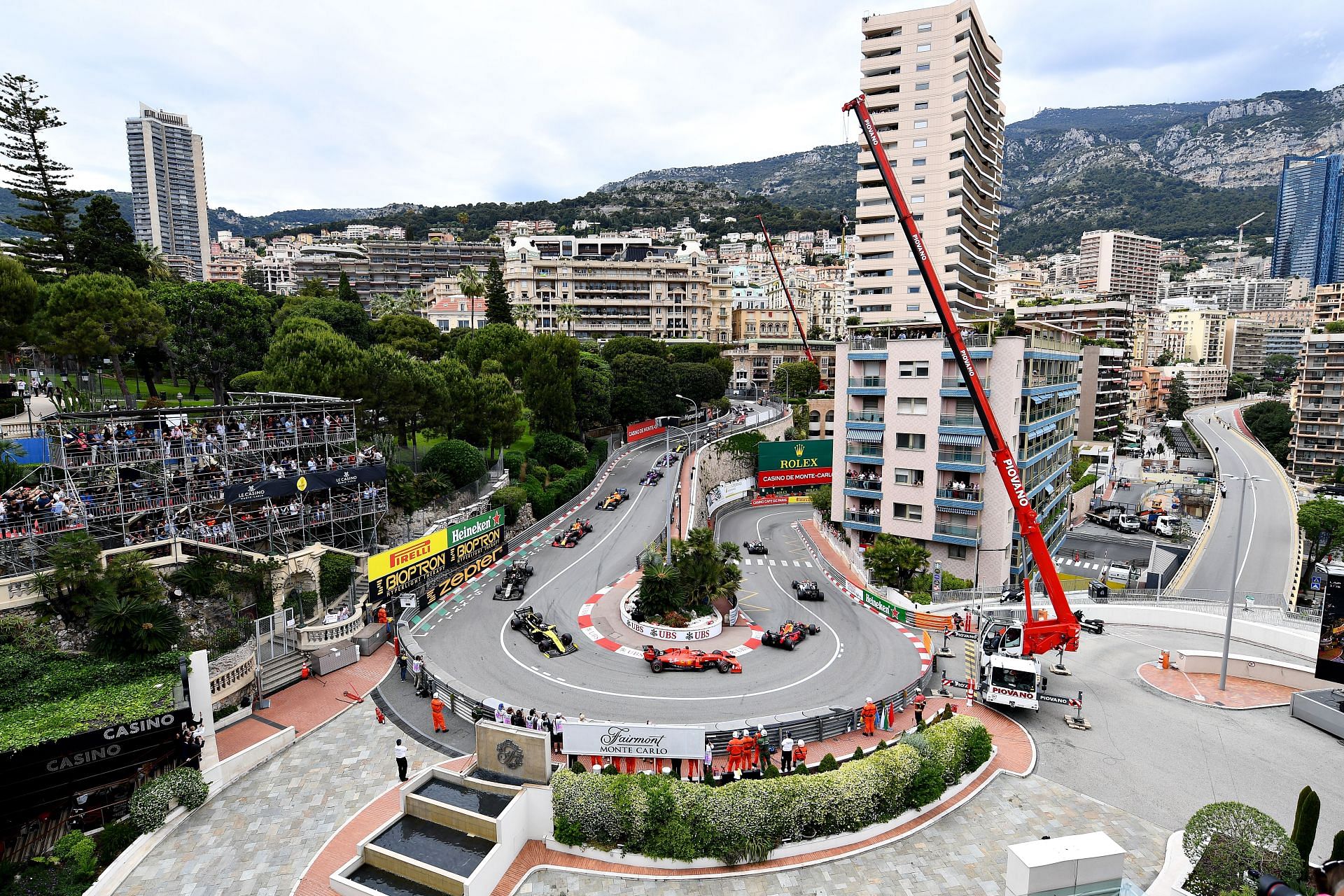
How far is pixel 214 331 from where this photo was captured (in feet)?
159

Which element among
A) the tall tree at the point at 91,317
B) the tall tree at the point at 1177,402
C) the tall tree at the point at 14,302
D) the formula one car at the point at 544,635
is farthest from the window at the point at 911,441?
the tall tree at the point at 1177,402

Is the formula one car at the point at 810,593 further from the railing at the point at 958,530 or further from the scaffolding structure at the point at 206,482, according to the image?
the scaffolding structure at the point at 206,482

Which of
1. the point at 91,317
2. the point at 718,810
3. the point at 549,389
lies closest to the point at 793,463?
the point at 549,389

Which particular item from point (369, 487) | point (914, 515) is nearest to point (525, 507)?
point (369, 487)

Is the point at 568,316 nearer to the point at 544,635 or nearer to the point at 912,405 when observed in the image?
the point at 912,405

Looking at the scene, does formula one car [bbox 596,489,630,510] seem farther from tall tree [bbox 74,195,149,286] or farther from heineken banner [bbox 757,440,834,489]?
tall tree [bbox 74,195,149,286]

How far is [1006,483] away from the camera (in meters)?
27.6

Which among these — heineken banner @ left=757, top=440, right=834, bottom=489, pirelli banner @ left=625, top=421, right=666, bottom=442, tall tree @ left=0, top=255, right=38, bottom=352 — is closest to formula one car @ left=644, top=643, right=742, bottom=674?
heineken banner @ left=757, top=440, right=834, bottom=489

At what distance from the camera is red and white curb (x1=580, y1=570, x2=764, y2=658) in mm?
29500

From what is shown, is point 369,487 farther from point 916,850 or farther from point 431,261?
point 431,261

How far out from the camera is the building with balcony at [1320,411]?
83375 mm

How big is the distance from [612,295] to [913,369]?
257ft

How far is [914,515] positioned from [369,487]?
3165 centimetres

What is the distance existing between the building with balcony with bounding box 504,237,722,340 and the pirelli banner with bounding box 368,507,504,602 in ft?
230
